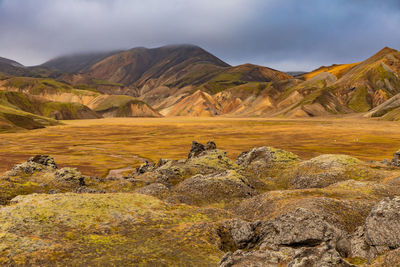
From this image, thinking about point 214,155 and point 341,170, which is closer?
point 341,170

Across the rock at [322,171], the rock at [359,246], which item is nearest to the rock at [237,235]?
the rock at [359,246]

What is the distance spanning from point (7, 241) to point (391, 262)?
18235 mm

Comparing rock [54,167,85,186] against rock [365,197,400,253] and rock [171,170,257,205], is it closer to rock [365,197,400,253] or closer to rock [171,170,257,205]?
rock [171,170,257,205]

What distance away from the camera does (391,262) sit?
11812 mm

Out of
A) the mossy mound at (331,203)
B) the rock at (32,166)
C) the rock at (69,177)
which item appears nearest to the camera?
the mossy mound at (331,203)

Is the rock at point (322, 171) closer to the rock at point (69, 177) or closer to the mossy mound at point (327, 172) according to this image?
the mossy mound at point (327, 172)

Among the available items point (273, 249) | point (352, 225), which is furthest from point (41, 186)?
point (352, 225)

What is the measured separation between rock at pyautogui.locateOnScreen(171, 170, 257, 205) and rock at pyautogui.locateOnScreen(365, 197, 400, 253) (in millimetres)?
17314

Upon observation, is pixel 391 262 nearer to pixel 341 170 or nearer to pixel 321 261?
pixel 321 261

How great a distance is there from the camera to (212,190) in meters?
32.9

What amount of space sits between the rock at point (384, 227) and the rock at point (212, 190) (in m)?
17.3

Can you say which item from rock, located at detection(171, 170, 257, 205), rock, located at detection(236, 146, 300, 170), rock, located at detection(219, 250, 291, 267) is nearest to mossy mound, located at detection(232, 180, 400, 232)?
rock, located at detection(171, 170, 257, 205)

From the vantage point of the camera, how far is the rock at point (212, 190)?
104ft

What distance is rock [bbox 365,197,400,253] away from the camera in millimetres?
14805
